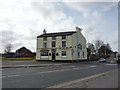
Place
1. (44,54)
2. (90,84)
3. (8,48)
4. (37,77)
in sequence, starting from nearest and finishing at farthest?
(90,84), (37,77), (44,54), (8,48)

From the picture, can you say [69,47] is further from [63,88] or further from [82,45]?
[63,88]

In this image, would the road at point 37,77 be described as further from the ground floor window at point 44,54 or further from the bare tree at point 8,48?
the bare tree at point 8,48

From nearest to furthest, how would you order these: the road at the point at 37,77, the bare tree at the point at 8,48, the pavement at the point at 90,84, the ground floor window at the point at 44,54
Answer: the pavement at the point at 90,84, the road at the point at 37,77, the ground floor window at the point at 44,54, the bare tree at the point at 8,48

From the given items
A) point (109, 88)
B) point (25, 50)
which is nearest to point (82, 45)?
point (25, 50)

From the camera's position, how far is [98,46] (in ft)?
326

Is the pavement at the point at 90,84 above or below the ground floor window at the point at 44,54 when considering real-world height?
below

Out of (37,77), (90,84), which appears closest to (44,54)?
(37,77)

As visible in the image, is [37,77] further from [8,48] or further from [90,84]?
[8,48]

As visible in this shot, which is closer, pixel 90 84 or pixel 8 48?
pixel 90 84

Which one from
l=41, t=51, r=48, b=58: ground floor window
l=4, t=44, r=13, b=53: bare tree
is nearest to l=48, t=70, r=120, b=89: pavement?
l=41, t=51, r=48, b=58: ground floor window

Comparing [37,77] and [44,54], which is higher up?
[44,54]

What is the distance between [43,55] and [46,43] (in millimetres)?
3741

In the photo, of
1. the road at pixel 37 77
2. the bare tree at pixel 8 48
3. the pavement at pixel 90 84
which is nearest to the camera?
the pavement at pixel 90 84

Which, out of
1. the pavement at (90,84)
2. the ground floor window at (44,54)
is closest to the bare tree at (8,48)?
the ground floor window at (44,54)
